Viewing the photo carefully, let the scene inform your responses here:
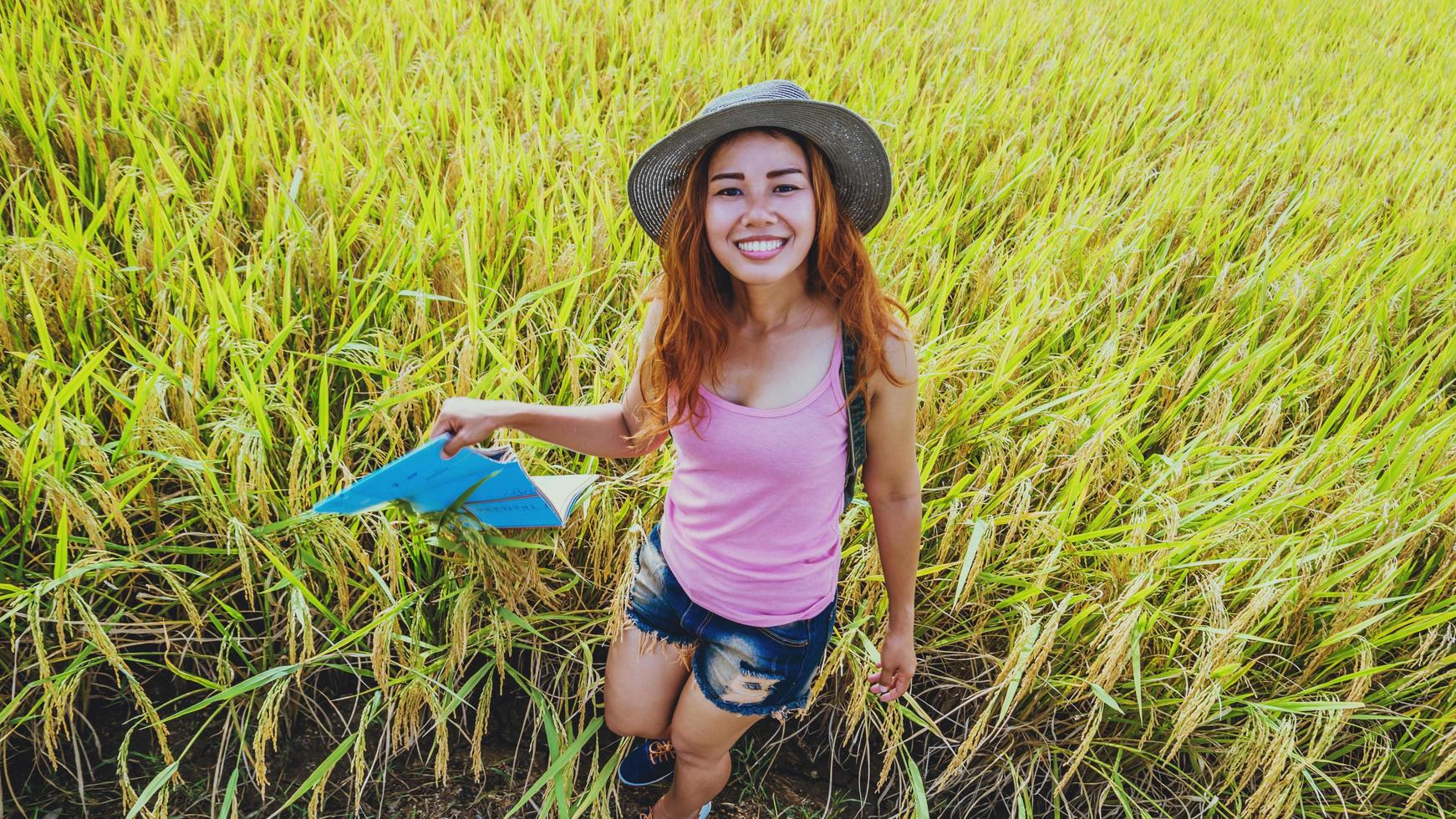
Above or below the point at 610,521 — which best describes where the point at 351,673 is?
below

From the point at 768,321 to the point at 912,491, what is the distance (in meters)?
0.31

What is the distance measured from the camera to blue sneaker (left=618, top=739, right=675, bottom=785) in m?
1.46

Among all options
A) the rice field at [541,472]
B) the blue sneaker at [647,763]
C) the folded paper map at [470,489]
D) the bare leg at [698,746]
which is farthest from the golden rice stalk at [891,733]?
the folded paper map at [470,489]

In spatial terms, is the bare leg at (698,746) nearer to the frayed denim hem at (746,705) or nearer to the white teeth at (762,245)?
the frayed denim hem at (746,705)

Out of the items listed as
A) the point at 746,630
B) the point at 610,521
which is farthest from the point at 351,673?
the point at 746,630

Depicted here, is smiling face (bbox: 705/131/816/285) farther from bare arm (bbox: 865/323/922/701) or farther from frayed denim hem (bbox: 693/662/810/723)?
frayed denim hem (bbox: 693/662/810/723)

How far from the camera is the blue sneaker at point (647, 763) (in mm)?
1456

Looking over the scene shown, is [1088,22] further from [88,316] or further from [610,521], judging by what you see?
[88,316]

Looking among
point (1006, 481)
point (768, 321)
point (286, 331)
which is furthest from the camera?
point (1006, 481)

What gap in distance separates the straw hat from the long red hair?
0.07ft

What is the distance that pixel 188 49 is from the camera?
6.94 feet

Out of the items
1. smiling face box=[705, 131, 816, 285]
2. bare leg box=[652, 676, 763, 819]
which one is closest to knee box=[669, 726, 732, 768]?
bare leg box=[652, 676, 763, 819]

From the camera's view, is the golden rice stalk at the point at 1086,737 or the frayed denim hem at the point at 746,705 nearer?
the frayed denim hem at the point at 746,705

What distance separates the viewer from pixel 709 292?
116 centimetres
